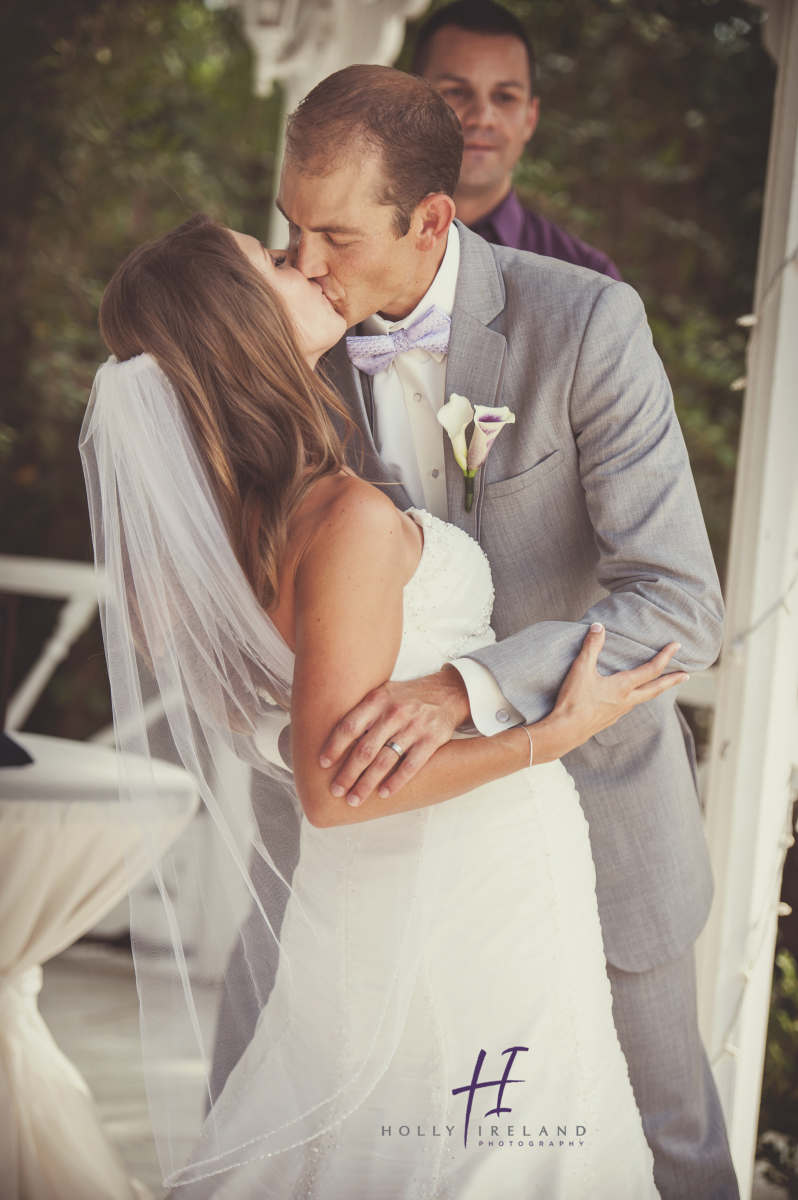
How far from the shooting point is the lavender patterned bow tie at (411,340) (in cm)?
203

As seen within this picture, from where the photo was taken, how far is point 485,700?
167cm

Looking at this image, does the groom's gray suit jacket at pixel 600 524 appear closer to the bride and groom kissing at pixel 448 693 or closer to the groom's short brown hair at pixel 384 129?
the bride and groom kissing at pixel 448 693

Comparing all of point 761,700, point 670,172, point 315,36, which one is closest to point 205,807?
point 761,700

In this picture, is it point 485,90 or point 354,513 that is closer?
point 354,513

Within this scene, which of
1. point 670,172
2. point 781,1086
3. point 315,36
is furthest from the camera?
point 670,172

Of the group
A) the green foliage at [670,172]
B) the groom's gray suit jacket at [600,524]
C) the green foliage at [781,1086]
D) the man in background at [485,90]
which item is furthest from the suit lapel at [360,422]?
the green foliage at [670,172]

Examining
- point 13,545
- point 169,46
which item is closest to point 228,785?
point 13,545

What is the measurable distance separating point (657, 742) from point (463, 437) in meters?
0.70

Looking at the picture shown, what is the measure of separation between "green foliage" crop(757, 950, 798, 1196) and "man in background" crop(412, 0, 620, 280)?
2163 mm

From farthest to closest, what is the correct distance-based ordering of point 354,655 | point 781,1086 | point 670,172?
point 670,172, point 781,1086, point 354,655

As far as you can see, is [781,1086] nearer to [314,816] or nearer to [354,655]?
[314,816]

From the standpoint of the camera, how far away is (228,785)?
1715 millimetres

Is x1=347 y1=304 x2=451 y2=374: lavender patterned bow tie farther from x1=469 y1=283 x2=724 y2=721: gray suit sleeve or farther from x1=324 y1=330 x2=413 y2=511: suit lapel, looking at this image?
x1=469 y1=283 x2=724 y2=721: gray suit sleeve

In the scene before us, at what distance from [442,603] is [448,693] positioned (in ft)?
0.56
